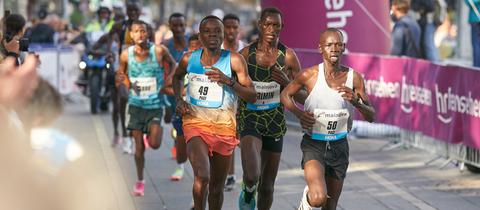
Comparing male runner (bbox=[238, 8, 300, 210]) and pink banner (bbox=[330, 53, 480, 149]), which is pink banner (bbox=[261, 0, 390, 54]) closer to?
pink banner (bbox=[330, 53, 480, 149])

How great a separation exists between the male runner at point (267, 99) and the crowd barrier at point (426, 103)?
3.94m

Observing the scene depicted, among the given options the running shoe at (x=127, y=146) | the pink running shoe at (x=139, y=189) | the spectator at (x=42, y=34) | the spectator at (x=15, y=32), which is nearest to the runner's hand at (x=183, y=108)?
the spectator at (x=15, y=32)

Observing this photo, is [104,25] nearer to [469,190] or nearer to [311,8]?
[311,8]

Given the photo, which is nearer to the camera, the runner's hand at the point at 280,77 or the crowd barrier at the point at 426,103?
the runner's hand at the point at 280,77

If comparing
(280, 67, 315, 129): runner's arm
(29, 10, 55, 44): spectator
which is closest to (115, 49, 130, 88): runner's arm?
(280, 67, 315, 129): runner's arm

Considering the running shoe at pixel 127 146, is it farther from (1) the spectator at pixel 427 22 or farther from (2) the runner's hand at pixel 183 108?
(2) the runner's hand at pixel 183 108

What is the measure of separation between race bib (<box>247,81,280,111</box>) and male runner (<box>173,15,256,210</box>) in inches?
18.3

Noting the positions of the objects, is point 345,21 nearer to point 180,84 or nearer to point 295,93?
point 180,84

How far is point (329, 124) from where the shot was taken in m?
8.34

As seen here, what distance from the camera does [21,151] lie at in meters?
3.87

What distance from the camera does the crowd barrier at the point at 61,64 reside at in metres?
24.6

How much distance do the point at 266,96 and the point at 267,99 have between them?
3 cm

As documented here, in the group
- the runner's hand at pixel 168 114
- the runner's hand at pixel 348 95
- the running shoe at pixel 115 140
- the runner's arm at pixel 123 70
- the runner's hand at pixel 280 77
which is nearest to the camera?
the runner's hand at pixel 348 95

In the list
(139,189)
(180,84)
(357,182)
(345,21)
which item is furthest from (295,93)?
(345,21)
